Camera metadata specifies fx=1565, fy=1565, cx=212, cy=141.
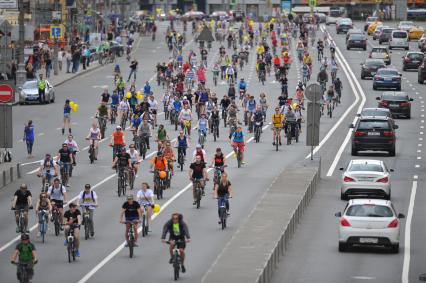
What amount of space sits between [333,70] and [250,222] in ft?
150

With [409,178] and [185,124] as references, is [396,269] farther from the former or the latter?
[185,124]

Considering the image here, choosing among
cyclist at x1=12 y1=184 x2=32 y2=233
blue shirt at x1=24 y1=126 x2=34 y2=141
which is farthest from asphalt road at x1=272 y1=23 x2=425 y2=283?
blue shirt at x1=24 y1=126 x2=34 y2=141

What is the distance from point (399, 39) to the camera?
361 ft

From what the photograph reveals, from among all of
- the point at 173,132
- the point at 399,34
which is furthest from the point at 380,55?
the point at 173,132

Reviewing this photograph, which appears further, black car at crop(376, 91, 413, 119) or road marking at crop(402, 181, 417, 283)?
black car at crop(376, 91, 413, 119)

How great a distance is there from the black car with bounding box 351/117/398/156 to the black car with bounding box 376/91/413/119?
1296 cm

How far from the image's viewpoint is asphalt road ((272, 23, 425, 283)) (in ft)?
98.0

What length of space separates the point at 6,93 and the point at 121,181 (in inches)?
291

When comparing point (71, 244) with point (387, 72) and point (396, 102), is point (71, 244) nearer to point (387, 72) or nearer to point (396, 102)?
point (396, 102)

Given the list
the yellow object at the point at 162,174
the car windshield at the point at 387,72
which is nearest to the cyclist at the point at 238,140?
the yellow object at the point at 162,174

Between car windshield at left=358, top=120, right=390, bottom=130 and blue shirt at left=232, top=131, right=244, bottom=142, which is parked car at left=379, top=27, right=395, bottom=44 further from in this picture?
blue shirt at left=232, top=131, right=244, bottom=142

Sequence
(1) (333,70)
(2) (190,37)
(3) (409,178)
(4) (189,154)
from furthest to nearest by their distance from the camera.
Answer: (2) (190,37), (1) (333,70), (4) (189,154), (3) (409,178)

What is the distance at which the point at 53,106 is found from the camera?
7119 centimetres

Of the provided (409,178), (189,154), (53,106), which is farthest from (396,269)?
(53,106)
